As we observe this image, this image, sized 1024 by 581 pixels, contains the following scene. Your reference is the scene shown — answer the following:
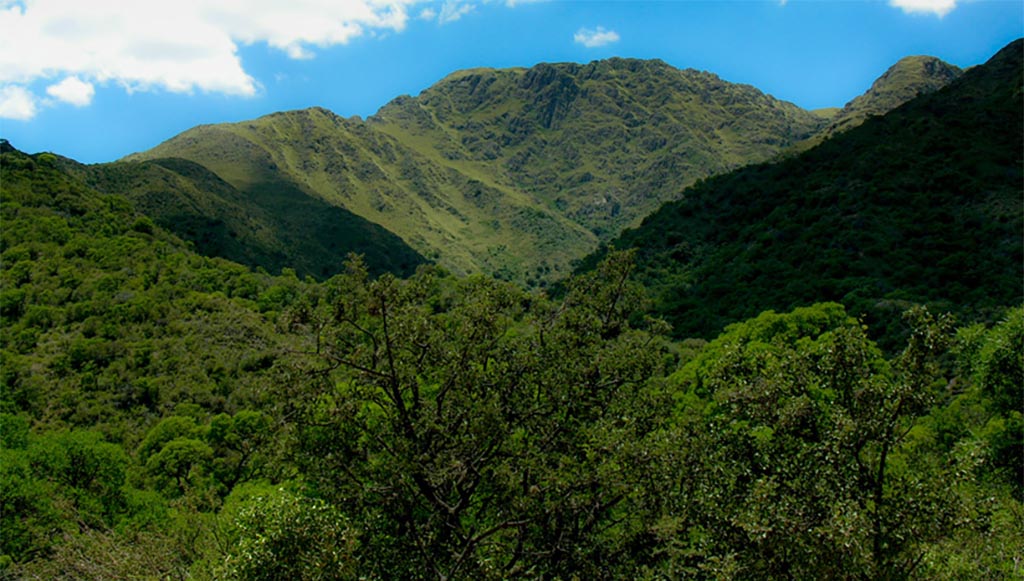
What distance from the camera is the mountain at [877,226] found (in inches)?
2060

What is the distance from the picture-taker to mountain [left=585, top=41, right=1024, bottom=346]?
5231cm

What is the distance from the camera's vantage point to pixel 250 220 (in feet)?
458

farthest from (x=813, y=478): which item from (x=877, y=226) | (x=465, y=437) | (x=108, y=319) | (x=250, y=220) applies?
(x=250, y=220)

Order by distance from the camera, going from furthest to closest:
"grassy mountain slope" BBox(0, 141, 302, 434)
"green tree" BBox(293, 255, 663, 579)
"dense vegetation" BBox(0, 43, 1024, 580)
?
"grassy mountain slope" BBox(0, 141, 302, 434), "green tree" BBox(293, 255, 663, 579), "dense vegetation" BBox(0, 43, 1024, 580)

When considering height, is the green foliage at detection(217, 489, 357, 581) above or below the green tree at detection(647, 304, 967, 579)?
below

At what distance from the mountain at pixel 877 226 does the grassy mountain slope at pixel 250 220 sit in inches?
1719

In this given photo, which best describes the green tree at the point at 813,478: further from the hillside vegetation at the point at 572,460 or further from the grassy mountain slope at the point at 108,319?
the grassy mountain slope at the point at 108,319

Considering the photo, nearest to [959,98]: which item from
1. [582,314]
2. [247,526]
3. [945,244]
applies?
[945,244]

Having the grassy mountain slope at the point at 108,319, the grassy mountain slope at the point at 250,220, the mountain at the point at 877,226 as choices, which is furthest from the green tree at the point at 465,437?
the grassy mountain slope at the point at 250,220

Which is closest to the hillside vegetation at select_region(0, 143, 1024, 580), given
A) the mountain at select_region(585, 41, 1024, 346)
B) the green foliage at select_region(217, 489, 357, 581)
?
the green foliage at select_region(217, 489, 357, 581)

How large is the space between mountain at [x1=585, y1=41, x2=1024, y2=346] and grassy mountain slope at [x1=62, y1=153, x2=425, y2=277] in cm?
4367

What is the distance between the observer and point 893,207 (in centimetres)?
6494

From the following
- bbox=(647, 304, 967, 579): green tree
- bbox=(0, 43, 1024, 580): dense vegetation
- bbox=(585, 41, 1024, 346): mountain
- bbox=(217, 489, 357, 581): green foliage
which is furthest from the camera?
bbox=(585, 41, 1024, 346): mountain

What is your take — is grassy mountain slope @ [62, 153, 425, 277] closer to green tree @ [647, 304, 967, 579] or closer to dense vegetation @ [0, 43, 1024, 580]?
dense vegetation @ [0, 43, 1024, 580]
